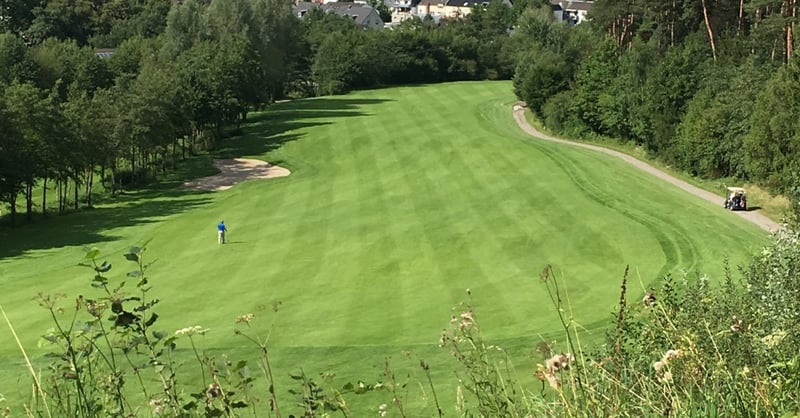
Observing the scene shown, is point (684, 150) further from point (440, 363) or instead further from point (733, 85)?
point (440, 363)

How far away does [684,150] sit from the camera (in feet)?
147

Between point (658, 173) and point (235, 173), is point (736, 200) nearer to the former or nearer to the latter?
point (658, 173)

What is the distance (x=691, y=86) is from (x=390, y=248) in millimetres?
27365

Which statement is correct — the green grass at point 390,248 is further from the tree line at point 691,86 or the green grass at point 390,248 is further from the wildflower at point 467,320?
the wildflower at point 467,320

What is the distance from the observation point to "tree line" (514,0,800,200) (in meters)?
37.5

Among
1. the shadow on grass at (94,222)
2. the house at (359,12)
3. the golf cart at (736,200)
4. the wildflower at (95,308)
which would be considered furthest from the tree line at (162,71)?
the wildflower at (95,308)

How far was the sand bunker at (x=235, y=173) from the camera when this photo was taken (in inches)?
1922

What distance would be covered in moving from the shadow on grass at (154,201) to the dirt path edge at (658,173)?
16.0 m

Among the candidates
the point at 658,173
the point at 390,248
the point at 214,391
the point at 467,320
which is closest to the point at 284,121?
the point at 658,173

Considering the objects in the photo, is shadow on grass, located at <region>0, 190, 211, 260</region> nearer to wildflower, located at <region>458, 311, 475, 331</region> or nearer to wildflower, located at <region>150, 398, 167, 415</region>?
wildflower, located at <region>150, 398, 167, 415</region>

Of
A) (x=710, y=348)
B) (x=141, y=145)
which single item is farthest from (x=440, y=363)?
(x=141, y=145)

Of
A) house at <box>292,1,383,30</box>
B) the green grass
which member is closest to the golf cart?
the green grass

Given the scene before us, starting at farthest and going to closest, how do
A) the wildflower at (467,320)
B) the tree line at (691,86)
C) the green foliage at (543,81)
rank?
1. the green foliage at (543,81)
2. the tree line at (691,86)
3. the wildflower at (467,320)

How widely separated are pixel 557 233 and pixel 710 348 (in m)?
23.2
